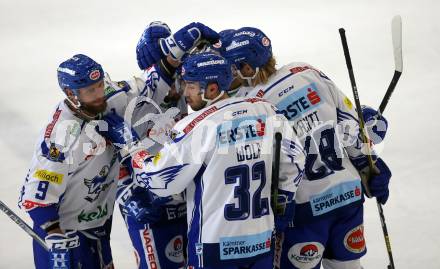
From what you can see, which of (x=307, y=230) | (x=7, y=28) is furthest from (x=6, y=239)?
(x=7, y=28)

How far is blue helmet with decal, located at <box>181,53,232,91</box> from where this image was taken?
332 cm

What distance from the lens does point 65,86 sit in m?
3.62

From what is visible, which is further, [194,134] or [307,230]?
[307,230]

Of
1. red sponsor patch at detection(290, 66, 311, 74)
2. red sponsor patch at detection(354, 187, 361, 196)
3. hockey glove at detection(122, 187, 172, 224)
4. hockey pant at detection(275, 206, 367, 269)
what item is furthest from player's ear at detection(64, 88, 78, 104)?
red sponsor patch at detection(354, 187, 361, 196)

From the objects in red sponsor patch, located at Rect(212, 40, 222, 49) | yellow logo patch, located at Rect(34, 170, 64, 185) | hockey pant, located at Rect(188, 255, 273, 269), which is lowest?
hockey pant, located at Rect(188, 255, 273, 269)

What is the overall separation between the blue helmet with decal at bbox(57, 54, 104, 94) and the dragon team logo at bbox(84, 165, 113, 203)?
436 millimetres

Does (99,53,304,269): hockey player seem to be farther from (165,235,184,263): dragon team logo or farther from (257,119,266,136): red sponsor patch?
(165,235,184,263): dragon team logo

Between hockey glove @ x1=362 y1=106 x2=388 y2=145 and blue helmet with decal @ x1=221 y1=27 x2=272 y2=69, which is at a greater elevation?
blue helmet with decal @ x1=221 y1=27 x2=272 y2=69

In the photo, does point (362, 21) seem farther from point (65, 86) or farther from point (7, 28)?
point (65, 86)

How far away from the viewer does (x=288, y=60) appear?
23.0ft

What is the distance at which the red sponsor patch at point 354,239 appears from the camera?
3838 millimetres

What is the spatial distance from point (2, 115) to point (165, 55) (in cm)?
292

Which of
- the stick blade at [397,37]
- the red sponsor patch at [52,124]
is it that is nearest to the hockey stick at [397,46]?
the stick blade at [397,37]

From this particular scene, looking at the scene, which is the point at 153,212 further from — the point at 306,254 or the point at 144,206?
the point at 306,254
